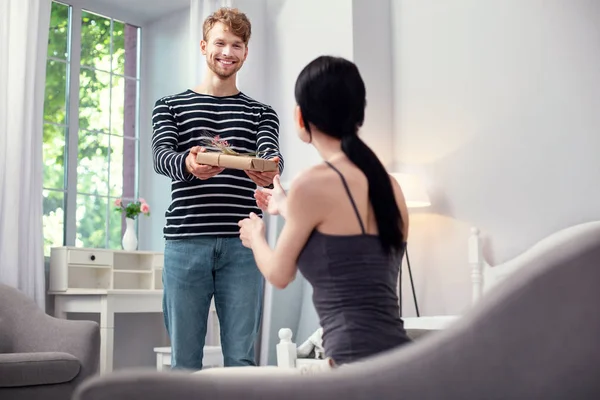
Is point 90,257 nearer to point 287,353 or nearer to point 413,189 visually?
point 287,353

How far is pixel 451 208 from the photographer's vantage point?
4.58m

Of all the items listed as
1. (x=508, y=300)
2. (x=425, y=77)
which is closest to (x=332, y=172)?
(x=508, y=300)

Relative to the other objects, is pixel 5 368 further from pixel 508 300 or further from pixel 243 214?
pixel 508 300

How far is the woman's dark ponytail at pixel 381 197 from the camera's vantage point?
1277 millimetres

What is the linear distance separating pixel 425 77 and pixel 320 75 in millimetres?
3612

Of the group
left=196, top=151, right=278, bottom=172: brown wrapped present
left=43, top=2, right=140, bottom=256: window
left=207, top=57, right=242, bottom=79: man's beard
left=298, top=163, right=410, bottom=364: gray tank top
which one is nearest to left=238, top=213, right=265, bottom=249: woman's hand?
left=298, top=163, right=410, bottom=364: gray tank top

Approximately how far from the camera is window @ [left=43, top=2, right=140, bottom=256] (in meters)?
4.94

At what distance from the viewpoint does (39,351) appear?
3660 mm

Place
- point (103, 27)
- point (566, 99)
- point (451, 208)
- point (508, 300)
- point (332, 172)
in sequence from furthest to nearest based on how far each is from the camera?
point (103, 27), point (451, 208), point (566, 99), point (332, 172), point (508, 300)

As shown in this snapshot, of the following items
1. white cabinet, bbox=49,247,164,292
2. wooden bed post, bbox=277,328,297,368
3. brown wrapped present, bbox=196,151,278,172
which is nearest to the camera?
brown wrapped present, bbox=196,151,278,172

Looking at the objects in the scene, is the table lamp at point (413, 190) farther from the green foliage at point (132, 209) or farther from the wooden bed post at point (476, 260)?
the green foliage at point (132, 209)

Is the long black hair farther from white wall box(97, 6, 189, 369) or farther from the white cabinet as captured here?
white wall box(97, 6, 189, 369)

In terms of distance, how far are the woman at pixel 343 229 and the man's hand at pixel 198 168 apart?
671 mm

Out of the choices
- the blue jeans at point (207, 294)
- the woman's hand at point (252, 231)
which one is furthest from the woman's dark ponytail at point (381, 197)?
the blue jeans at point (207, 294)
